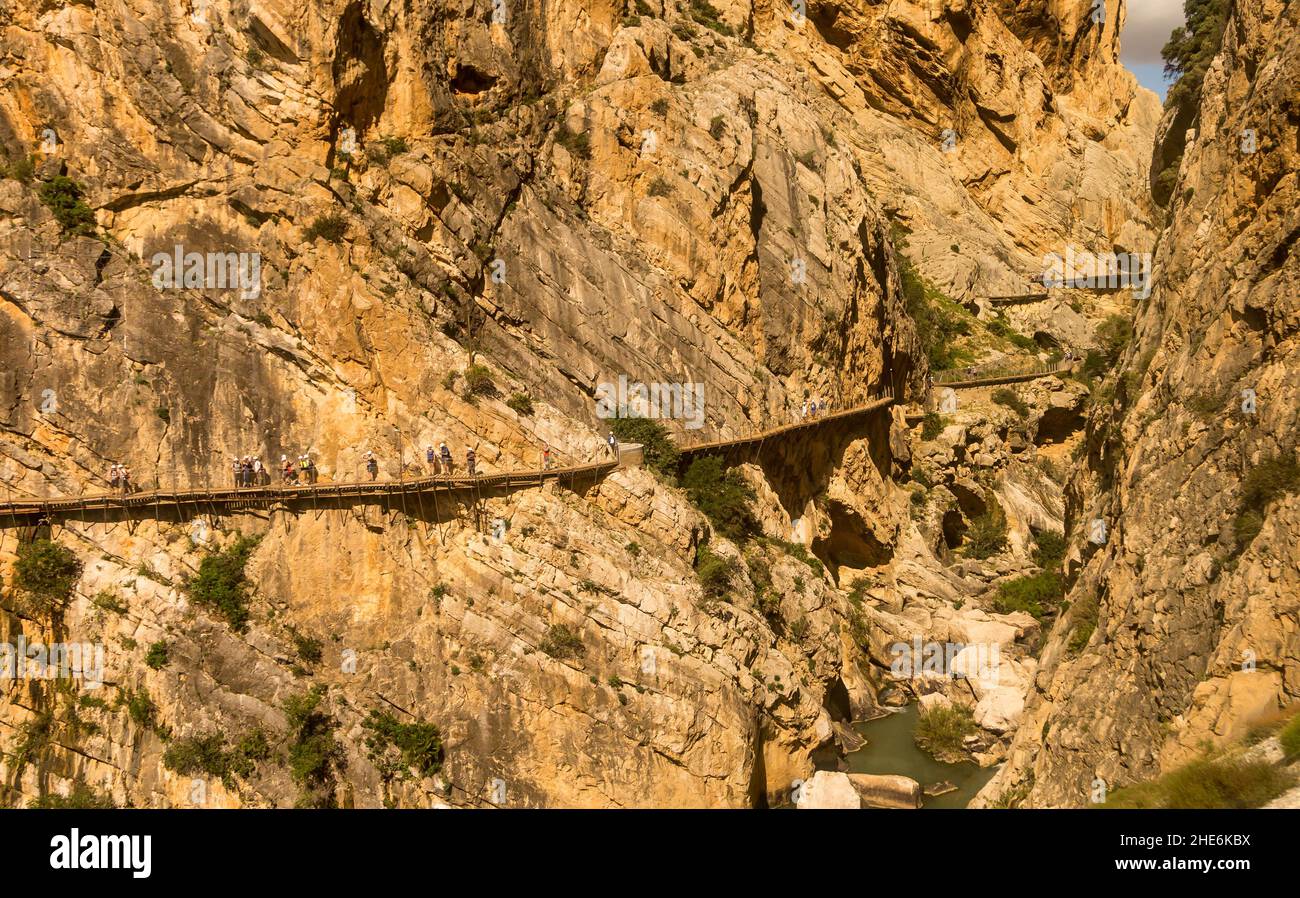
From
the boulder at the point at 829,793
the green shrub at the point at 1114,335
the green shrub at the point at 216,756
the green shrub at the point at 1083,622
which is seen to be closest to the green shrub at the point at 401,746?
the green shrub at the point at 216,756

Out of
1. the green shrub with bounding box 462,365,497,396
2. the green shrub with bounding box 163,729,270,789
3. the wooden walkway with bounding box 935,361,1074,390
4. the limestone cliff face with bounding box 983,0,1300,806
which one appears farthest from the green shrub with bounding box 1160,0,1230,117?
the green shrub with bounding box 163,729,270,789

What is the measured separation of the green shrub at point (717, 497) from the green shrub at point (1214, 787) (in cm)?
1764

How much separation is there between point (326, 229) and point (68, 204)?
20.1ft

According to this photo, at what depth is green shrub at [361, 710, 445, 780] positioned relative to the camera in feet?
80.6

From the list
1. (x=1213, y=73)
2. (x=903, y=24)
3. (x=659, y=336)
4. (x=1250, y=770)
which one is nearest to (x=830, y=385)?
(x=659, y=336)

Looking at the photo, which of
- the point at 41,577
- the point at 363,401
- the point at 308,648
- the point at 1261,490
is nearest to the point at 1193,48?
the point at 1261,490

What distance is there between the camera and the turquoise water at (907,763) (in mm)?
29156

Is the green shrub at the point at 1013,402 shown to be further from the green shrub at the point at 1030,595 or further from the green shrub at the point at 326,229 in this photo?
the green shrub at the point at 326,229

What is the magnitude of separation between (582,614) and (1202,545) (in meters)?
14.1

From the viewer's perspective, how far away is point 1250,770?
11812mm

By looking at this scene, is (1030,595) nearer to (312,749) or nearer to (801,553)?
(801,553)

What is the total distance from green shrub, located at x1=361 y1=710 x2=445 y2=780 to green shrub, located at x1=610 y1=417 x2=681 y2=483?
975 centimetres

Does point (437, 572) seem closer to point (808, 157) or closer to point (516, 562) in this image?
point (516, 562)

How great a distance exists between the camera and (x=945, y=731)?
31.4 meters
